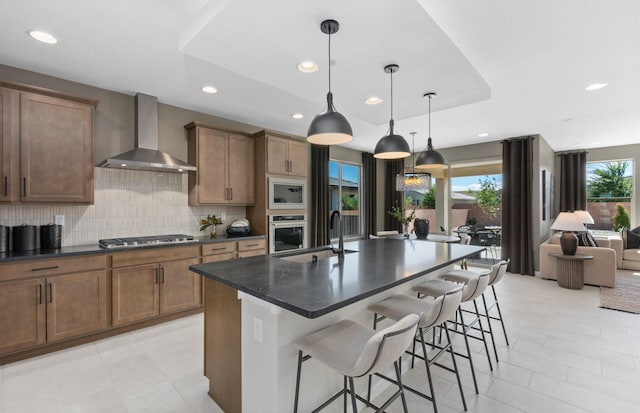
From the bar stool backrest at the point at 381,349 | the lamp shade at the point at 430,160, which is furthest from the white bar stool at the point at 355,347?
the lamp shade at the point at 430,160

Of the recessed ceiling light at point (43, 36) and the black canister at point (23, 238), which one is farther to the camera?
the black canister at point (23, 238)

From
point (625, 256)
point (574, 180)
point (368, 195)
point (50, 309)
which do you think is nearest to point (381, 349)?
point (50, 309)

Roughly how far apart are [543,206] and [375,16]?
6.07 meters

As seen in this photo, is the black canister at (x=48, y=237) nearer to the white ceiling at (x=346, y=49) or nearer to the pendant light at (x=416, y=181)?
the white ceiling at (x=346, y=49)

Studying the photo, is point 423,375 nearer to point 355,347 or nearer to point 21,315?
point 355,347

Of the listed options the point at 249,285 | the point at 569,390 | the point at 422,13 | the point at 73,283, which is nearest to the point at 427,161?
the point at 422,13

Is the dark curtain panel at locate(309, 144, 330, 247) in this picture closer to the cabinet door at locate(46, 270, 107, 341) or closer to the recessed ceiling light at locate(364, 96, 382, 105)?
the recessed ceiling light at locate(364, 96, 382, 105)

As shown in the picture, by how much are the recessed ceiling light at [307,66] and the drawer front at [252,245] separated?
8.23ft

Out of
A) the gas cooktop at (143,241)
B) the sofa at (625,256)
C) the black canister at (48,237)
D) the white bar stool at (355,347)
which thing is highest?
the black canister at (48,237)

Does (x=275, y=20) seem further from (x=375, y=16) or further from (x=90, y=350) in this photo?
(x=90, y=350)

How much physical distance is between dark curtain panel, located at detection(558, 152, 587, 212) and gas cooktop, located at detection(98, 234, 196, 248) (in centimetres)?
856

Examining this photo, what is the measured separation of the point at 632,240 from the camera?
616 centimetres

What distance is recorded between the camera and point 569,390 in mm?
2229

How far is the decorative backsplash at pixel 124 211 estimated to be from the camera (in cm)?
316
